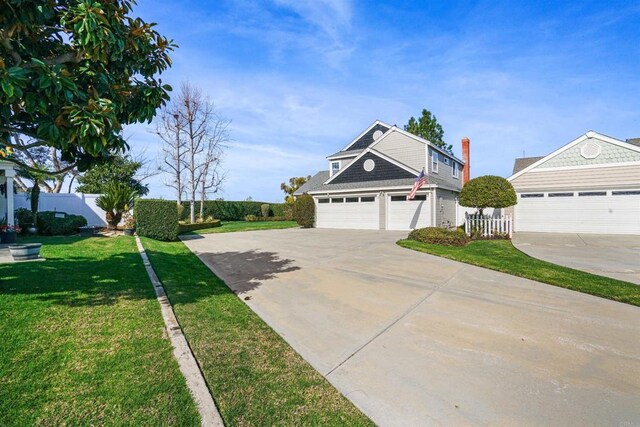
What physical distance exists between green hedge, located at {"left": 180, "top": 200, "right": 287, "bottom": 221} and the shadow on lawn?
17.2 meters

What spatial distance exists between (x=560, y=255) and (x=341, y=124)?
12.7m

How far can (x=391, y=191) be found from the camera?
18.3 metres

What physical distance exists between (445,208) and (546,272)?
475 inches

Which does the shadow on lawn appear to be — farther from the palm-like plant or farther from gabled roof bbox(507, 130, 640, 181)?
gabled roof bbox(507, 130, 640, 181)

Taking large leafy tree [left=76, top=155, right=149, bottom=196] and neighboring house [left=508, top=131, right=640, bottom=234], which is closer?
neighboring house [left=508, top=131, right=640, bottom=234]

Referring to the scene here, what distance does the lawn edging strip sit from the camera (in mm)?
2271

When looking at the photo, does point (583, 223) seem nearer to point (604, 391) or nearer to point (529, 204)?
point (529, 204)

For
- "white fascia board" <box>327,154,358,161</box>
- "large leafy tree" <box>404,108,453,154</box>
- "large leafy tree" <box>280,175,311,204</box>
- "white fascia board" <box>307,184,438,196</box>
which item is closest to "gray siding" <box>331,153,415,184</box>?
"white fascia board" <box>307,184,438,196</box>

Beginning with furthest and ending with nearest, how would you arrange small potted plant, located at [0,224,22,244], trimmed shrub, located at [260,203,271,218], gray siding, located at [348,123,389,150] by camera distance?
trimmed shrub, located at [260,203,271,218] < gray siding, located at [348,123,389,150] < small potted plant, located at [0,224,22,244]

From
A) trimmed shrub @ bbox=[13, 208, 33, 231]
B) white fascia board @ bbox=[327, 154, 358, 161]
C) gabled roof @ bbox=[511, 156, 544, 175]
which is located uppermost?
white fascia board @ bbox=[327, 154, 358, 161]

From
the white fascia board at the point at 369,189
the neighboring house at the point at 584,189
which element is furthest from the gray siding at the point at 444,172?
the neighboring house at the point at 584,189

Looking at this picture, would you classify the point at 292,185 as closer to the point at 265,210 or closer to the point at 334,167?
the point at 265,210

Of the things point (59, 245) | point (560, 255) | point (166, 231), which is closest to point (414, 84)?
point (560, 255)

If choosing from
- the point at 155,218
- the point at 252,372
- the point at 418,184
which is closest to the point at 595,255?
the point at 418,184
